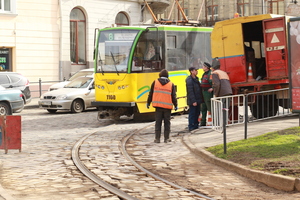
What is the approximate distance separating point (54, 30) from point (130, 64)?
Answer: 16.3 metres

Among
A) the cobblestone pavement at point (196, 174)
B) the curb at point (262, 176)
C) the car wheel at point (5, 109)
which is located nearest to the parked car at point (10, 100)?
the car wheel at point (5, 109)

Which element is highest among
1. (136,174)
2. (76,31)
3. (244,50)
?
(76,31)

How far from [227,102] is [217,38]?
10.7 ft

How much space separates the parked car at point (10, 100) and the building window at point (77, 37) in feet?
45.1

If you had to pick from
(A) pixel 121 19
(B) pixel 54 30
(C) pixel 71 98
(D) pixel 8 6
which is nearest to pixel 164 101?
(C) pixel 71 98

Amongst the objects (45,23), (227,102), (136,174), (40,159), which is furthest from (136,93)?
(45,23)

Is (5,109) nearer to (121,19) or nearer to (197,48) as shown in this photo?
(197,48)

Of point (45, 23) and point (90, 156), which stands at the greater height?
point (45, 23)

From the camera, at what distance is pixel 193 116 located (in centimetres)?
1653

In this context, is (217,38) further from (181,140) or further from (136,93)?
(181,140)

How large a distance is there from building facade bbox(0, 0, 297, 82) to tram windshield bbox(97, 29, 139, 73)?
13536mm

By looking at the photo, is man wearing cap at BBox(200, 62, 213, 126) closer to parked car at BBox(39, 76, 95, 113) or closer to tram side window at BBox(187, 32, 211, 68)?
tram side window at BBox(187, 32, 211, 68)

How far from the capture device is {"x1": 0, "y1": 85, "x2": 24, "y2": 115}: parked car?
2219cm

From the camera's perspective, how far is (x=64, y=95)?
78.5 ft
